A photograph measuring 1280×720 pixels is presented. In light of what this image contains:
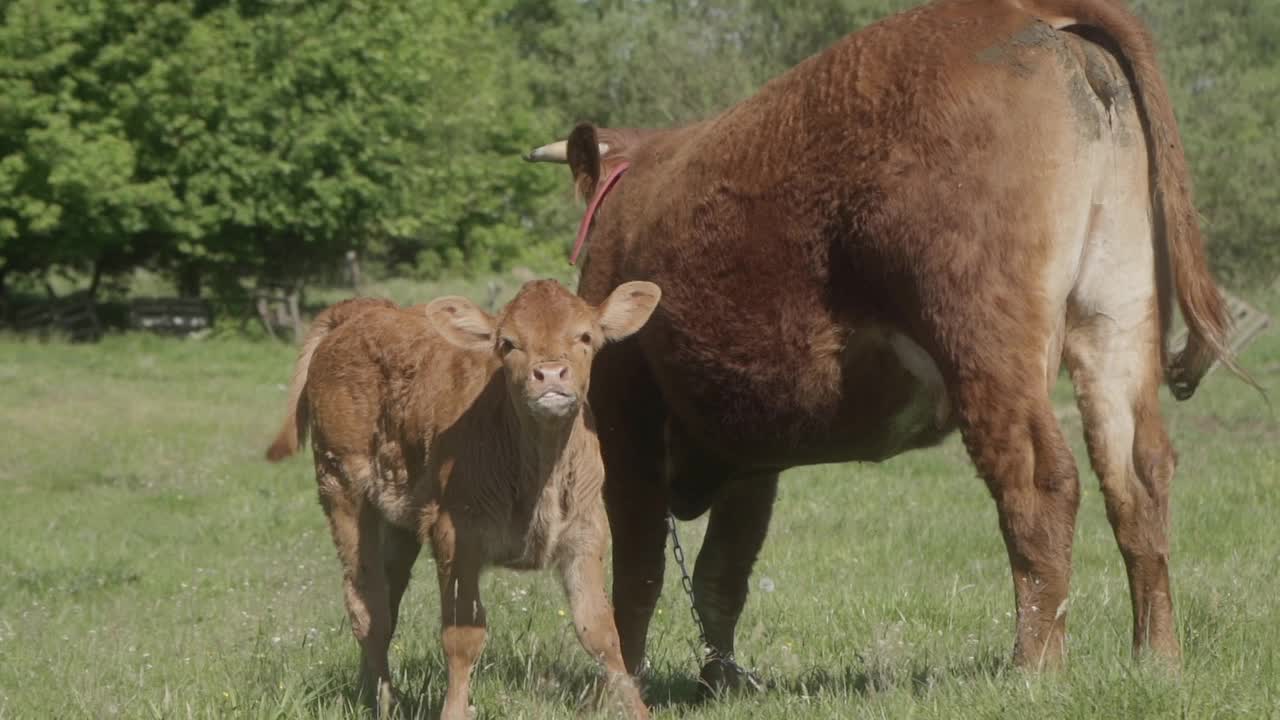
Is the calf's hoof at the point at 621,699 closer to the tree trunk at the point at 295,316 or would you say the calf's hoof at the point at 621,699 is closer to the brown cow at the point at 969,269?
the brown cow at the point at 969,269

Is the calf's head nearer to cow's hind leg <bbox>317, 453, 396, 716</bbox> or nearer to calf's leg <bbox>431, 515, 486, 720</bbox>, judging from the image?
calf's leg <bbox>431, 515, 486, 720</bbox>

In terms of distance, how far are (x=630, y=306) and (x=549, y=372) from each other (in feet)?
1.35

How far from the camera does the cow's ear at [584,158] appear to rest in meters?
5.79

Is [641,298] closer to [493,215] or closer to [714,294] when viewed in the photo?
[714,294]

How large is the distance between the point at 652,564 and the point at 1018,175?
6.63ft

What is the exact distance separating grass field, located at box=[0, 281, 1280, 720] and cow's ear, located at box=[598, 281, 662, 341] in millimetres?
1150

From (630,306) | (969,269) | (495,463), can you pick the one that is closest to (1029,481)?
(969,269)

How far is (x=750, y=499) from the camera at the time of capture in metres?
5.92

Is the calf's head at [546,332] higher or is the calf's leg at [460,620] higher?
the calf's head at [546,332]

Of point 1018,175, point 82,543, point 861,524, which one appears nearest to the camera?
point 1018,175

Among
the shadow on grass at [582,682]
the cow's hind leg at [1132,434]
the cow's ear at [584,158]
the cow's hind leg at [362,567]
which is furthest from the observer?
the cow's ear at [584,158]

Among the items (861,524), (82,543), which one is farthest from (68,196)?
(861,524)

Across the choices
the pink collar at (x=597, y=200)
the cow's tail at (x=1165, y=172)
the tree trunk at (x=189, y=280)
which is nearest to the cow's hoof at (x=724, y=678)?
the pink collar at (x=597, y=200)

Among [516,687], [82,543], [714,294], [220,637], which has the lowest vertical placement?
[82,543]
